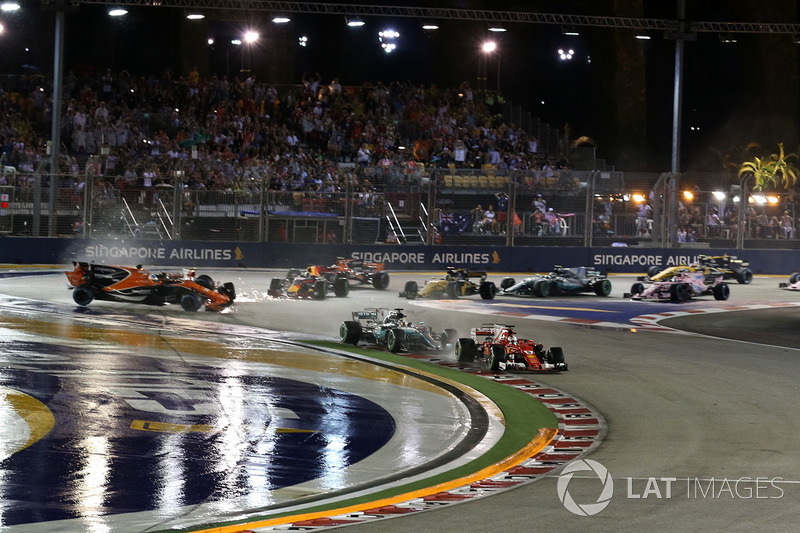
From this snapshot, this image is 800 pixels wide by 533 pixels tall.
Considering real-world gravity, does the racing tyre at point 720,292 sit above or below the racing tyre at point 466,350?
above

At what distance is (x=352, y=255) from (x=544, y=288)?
7.55 m

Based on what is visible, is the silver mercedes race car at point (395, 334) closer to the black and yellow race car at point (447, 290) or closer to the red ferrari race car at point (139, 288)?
the red ferrari race car at point (139, 288)

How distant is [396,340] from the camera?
15359 mm

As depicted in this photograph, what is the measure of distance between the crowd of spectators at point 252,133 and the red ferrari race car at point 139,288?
29.6ft

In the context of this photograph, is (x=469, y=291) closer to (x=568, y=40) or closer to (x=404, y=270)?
(x=404, y=270)

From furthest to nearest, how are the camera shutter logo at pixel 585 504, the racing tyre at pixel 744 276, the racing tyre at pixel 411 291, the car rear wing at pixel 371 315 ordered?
1. the racing tyre at pixel 744 276
2. the racing tyre at pixel 411 291
3. the car rear wing at pixel 371 315
4. the camera shutter logo at pixel 585 504

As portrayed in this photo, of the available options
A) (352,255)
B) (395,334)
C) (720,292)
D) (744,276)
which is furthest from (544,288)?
(395,334)

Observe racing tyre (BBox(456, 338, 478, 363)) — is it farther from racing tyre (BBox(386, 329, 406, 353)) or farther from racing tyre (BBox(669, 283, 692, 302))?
racing tyre (BBox(669, 283, 692, 302))

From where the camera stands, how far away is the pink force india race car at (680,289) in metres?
23.8

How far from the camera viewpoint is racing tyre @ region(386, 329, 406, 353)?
1536cm

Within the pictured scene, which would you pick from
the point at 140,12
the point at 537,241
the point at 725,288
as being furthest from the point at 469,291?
the point at 140,12

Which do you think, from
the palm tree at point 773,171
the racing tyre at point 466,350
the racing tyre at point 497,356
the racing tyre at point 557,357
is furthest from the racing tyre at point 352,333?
the palm tree at point 773,171

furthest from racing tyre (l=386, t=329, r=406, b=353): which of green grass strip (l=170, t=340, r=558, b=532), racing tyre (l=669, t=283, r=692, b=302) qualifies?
racing tyre (l=669, t=283, r=692, b=302)

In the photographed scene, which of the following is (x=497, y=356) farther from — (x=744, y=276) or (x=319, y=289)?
(x=744, y=276)
